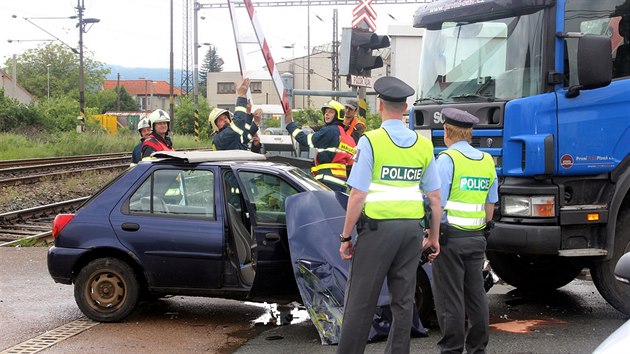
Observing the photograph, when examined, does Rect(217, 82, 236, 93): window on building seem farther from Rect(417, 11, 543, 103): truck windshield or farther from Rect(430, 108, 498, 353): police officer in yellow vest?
Rect(430, 108, 498, 353): police officer in yellow vest

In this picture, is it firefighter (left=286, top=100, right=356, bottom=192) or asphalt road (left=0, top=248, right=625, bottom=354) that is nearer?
asphalt road (left=0, top=248, right=625, bottom=354)

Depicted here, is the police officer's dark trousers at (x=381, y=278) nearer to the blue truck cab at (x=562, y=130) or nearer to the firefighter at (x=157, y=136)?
the blue truck cab at (x=562, y=130)

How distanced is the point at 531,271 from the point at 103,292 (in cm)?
432

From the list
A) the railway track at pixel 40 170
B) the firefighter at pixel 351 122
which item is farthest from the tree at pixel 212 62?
the firefighter at pixel 351 122

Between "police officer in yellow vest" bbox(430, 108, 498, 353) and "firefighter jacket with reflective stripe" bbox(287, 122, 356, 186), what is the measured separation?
397 centimetres

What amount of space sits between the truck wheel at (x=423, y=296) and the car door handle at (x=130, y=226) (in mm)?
2415

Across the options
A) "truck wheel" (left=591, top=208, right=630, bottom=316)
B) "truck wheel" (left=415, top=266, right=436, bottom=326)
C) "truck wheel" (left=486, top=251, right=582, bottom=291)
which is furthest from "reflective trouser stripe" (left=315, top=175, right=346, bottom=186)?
"truck wheel" (left=591, top=208, right=630, bottom=316)

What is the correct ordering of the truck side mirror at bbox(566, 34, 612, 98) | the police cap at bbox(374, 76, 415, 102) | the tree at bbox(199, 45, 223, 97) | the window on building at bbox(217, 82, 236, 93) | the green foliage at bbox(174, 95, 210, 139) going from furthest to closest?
the tree at bbox(199, 45, 223, 97), the window on building at bbox(217, 82, 236, 93), the green foliage at bbox(174, 95, 210, 139), the truck side mirror at bbox(566, 34, 612, 98), the police cap at bbox(374, 76, 415, 102)

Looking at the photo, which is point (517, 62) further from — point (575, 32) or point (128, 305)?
point (128, 305)

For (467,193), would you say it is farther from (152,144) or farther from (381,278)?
(152,144)

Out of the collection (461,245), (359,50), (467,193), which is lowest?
(461,245)

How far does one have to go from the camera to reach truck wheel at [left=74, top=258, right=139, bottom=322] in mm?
7320

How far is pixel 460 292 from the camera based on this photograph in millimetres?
5883

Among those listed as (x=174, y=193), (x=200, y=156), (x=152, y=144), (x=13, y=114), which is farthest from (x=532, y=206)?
(x=13, y=114)
